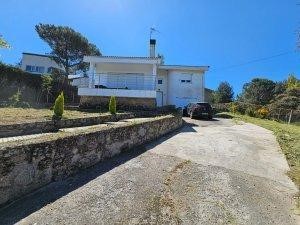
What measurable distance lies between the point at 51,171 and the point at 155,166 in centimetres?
335

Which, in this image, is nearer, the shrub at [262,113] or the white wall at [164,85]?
the shrub at [262,113]

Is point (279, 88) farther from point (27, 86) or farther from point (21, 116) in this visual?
point (21, 116)

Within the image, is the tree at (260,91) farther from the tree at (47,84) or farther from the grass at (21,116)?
the grass at (21,116)

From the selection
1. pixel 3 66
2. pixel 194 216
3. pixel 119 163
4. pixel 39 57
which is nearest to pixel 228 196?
pixel 194 216

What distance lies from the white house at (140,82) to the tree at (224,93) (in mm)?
24422

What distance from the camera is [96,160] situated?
32.2 feet

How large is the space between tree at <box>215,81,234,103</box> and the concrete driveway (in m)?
46.2

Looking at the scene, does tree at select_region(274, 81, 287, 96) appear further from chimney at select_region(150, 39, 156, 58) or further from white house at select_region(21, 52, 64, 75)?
white house at select_region(21, 52, 64, 75)

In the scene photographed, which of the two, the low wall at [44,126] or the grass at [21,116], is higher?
the grass at [21,116]

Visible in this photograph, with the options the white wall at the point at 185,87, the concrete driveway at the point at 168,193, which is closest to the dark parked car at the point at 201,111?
the white wall at the point at 185,87

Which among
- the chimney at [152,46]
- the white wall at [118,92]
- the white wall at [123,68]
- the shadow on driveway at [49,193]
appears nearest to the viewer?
the shadow on driveway at [49,193]

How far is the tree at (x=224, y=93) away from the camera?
58344 mm

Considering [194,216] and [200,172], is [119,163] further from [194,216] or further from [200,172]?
[194,216]

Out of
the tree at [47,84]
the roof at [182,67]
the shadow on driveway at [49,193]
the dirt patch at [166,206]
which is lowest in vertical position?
the dirt patch at [166,206]
